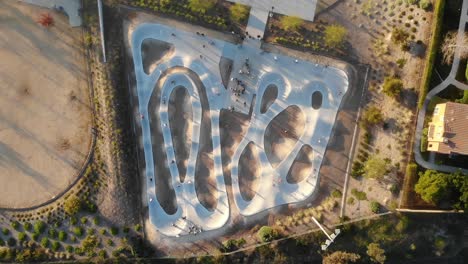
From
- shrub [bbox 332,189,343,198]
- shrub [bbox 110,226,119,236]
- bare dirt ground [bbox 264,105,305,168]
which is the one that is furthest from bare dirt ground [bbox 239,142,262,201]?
shrub [bbox 110,226,119,236]

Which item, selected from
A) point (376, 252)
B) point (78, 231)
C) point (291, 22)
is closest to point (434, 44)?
point (291, 22)

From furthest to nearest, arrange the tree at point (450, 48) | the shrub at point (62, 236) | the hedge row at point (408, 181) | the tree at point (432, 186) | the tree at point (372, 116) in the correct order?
the shrub at point (62, 236) < the tree at point (372, 116) < the hedge row at point (408, 181) < the tree at point (450, 48) < the tree at point (432, 186)

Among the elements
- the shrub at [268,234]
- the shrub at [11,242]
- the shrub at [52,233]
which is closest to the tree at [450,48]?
the shrub at [268,234]

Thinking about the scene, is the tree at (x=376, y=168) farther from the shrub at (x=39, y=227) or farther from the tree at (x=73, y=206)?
the shrub at (x=39, y=227)

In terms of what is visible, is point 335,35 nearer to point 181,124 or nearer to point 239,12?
point 239,12

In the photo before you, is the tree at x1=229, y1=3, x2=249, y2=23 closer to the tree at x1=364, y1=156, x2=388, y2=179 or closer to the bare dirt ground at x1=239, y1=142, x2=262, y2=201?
the bare dirt ground at x1=239, y1=142, x2=262, y2=201

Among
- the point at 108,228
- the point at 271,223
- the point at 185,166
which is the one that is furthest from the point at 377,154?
the point at 108,228
